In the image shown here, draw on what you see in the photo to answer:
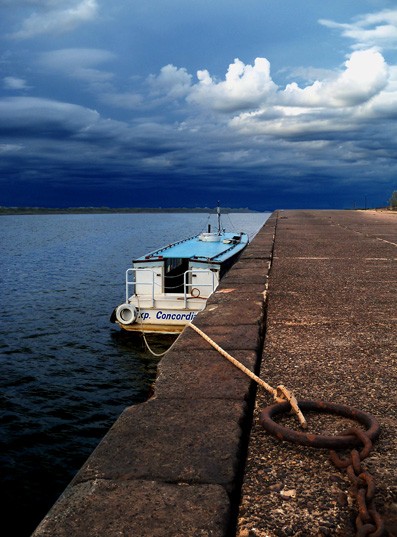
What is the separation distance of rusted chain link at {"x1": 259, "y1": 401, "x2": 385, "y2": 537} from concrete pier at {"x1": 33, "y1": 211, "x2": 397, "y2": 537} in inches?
2.2

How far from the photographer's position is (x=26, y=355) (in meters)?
15.5

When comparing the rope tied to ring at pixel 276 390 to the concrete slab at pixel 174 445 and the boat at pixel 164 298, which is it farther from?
the boat at pixel 164 298

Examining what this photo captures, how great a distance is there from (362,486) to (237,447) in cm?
62

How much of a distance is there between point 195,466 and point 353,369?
5.38 ft

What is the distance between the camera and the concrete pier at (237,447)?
6.18ft

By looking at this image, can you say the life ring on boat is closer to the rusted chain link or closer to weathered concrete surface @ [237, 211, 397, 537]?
weathered concrete surface @ [237, 211, 397, 537]

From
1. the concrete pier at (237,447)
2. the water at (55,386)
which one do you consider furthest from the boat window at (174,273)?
the concrete pier at (237,447)

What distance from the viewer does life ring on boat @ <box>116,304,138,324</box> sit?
15914mm

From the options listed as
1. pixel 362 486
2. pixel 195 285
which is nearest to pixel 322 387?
pixel 362 486

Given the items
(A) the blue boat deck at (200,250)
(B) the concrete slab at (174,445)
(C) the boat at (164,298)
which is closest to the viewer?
(B) the concrete slab at (174,445)

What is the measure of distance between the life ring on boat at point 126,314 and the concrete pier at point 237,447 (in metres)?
11.0

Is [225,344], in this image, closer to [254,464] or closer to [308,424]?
[308,424]

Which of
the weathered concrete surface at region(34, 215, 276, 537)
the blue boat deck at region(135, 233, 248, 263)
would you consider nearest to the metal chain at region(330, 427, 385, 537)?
the weathered concrete surface at region(34, 215, 276, 537)

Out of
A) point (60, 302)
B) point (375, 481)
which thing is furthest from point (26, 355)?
point (375, 481)
